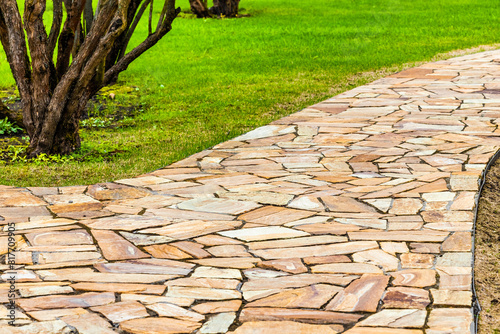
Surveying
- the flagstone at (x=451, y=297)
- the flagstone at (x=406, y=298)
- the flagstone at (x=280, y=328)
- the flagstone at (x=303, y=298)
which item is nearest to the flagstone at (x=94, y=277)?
→ the flagstone at (x=303, y=298)

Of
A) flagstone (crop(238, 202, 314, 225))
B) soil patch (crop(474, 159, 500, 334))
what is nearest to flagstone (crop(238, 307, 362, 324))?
soil patch (crop(474, 159, 500, 334))

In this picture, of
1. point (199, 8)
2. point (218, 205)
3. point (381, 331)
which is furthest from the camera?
point (199, 8)

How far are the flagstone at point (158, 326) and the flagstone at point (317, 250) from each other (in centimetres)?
104

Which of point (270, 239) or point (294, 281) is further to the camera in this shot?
point (270, 239)

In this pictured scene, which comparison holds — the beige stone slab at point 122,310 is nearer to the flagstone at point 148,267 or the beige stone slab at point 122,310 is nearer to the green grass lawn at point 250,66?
the flagstone at point 148,267

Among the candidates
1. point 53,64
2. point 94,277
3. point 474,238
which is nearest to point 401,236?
point 474,238

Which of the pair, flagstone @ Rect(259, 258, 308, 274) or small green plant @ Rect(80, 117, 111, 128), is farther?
small green plant @ Rect(80, 117, 111, 128)

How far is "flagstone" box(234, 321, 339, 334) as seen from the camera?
339 centimetres

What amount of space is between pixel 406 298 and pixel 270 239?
1.23 m

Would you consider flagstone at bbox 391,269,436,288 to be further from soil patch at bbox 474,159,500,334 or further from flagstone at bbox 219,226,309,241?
flagstone at bbox 219,226,309,241

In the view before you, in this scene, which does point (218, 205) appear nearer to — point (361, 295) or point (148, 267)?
point (148, 267)

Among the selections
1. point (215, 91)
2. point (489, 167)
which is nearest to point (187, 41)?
point (215, 91)

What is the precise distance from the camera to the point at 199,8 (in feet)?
63.8

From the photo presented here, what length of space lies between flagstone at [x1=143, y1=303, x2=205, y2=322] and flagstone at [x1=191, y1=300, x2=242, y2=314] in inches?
2.2
